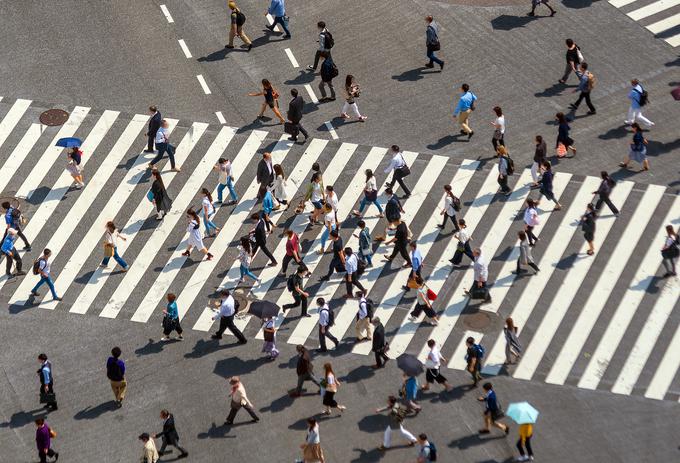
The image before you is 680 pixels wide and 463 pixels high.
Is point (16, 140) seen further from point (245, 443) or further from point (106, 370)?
point (245, 443)

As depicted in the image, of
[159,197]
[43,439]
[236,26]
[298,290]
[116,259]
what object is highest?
[236,26]

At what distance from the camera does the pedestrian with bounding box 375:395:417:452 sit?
118 feet

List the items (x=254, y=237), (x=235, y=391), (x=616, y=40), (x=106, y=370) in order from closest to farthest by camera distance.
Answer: (x=235, y=391), (x=106, y=370), (x=254, y=237), (x=616, y=40)

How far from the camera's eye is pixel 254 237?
41.6 m

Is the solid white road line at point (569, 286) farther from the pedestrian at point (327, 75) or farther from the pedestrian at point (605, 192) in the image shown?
the pedestrian at point (327, 75)

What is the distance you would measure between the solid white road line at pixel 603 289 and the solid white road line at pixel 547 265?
1.37 meters

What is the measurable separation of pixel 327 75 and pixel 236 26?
441 cm

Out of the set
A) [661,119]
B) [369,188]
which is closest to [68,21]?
[369,188]

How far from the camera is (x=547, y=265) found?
Result: 4119 centimetres

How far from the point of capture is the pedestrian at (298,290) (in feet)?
130

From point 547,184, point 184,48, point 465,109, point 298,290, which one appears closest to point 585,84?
point 465,109

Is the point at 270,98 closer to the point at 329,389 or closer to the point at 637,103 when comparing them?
the point at 637,103

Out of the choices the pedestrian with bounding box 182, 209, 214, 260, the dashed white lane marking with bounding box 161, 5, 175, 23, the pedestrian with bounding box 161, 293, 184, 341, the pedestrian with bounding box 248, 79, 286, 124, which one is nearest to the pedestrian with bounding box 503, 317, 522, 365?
the pedestrian with bounding box 161, 293, 184, 341

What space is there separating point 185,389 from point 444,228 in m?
9.60
